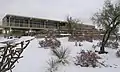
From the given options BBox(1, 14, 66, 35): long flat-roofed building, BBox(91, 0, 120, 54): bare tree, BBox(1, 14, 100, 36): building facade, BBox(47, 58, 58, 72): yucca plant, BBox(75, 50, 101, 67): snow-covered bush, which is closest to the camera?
BBox(47, 58, 58, 72): yucca plant

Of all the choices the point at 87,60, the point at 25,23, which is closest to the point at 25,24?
the point at 25,23

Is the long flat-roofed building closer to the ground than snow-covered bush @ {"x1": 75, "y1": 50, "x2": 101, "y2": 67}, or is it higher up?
higher up

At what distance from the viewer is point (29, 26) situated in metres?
40.3

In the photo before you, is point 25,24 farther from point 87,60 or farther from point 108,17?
point 87,60

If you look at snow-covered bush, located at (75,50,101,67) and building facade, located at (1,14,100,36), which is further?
building facade, located at (1,14,100,36)

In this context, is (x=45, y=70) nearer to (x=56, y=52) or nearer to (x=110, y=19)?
(x=56, y=52)

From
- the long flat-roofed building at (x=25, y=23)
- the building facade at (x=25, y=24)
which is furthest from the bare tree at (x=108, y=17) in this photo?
the long flat-roofed building at (x=25, y=23)

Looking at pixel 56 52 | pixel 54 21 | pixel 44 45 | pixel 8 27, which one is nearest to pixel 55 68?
pixel 56 52

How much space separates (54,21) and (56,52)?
118 ft

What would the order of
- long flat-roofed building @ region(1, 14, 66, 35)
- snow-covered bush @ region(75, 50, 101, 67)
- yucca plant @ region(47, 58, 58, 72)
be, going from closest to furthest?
yucca plant @ region(47, 58, 58, 72) < snow-covered bush @ region(75, 50, 101, 67) < long flat-roofed building @ region(1, 14, 66, 35)

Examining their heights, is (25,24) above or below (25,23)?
below

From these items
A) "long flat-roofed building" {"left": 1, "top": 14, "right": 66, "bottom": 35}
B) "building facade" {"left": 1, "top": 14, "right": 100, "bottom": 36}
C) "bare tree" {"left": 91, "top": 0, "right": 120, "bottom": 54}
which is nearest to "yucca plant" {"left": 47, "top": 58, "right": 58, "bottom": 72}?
"bare tree" {"left": 91, "top": 0, "right": 120, "bottom": 54}

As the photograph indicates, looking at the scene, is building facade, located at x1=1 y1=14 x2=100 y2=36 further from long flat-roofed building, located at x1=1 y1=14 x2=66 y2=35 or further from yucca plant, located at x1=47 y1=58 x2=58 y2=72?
yucca plant, located at x1=47 y1=58 x2=58 y2=72

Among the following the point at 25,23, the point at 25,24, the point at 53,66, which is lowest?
the point at 53,66
